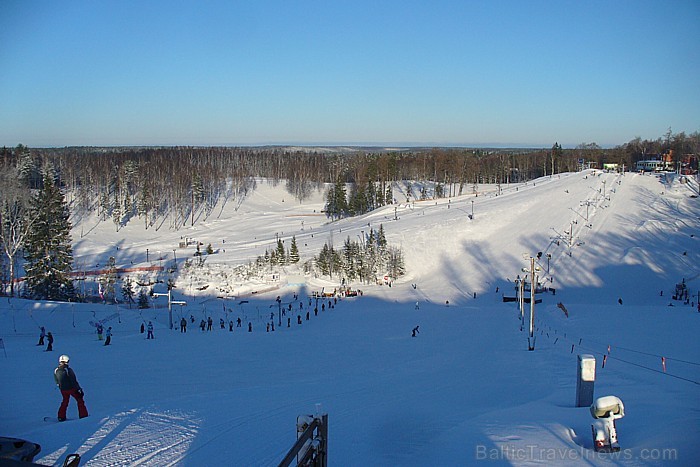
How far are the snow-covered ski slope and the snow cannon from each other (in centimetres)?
15

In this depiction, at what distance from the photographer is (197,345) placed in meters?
19.9

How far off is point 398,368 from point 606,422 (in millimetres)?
8749

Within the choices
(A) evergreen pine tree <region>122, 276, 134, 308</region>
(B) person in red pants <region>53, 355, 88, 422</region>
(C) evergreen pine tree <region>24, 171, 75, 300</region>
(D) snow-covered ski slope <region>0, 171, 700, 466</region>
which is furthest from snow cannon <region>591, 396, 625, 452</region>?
(A) evergreen pine tree <region>122, 276, 134, 308</region>

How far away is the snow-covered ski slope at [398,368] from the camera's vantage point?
7.53m

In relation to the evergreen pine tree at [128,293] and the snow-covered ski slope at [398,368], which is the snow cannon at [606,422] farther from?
the evergreen pine tree at [128,293]

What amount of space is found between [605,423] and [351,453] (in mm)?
3092

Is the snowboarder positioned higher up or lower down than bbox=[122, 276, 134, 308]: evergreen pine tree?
higher up

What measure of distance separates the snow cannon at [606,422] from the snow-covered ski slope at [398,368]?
154mm

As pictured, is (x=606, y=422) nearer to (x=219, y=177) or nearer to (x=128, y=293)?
(x=128, y=293)

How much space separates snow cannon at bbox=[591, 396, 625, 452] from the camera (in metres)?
6.77

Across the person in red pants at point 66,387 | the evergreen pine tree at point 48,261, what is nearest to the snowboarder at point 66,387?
the person in red pants at point 66,387

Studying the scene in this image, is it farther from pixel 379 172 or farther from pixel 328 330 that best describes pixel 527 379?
pixel 379 172

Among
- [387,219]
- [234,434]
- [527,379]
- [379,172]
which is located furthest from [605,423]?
[379,172]

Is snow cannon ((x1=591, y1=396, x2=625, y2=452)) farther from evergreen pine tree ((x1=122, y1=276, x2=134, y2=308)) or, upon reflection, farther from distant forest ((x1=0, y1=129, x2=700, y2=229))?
distant forest ((x1=0, y1=129, x2=700, y2=229))
